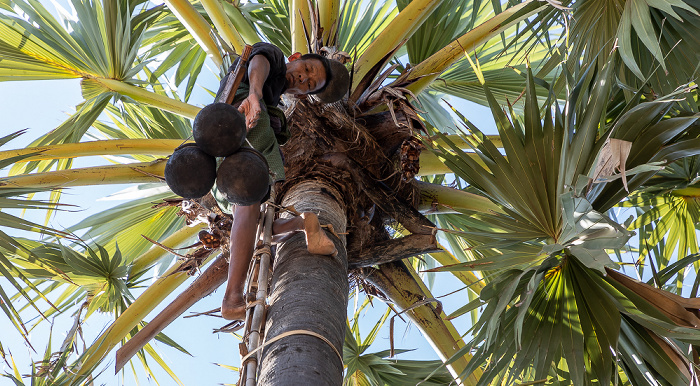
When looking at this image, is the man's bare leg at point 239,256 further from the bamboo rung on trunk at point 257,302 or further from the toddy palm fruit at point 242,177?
the toddy palm fruit at point 242,177

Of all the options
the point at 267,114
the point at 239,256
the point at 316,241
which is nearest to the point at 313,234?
the point at 316,241

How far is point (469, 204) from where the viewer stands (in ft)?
12.6

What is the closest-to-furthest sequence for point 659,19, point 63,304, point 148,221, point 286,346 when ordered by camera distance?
point 286,346 → point 659,19 → point 63,304 → point 148,221

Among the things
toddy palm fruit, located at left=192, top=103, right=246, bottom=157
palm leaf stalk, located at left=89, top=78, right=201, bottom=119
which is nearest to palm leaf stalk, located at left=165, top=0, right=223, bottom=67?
palm leaf stalk, located at left=89, top=78, right=201, bottom=119

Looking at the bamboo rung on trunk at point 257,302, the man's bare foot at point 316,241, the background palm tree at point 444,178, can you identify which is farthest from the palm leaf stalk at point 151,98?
the man's bare foot at point 316,241

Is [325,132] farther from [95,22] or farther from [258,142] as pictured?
[95,22]

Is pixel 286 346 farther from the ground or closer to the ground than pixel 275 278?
closer to the ground

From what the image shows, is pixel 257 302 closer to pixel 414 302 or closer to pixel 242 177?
pixel 242 177

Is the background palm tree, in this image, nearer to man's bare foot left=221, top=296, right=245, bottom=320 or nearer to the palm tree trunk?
the palm tree trunk

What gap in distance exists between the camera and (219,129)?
2.15 m

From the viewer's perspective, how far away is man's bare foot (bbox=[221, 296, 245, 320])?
253 centimetres

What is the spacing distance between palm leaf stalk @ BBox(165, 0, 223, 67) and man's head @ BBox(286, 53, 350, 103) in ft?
3.33

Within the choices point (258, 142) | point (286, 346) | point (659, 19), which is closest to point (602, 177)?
point (286, 346)

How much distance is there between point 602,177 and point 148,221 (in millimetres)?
3836
